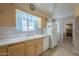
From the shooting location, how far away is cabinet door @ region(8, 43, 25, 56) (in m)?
1.55

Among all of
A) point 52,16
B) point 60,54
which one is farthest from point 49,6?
point 60,54

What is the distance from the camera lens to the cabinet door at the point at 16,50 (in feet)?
5.08

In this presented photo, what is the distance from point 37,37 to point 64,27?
1.57ft

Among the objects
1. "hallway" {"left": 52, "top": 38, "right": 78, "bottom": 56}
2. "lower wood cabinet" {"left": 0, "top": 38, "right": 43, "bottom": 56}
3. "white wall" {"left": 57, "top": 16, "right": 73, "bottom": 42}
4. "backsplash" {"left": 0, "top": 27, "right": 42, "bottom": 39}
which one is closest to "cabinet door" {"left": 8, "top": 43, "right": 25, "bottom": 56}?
"lower wood cabinet" {"left": 0, "top": 38, "right": 43, "bottom": 56}

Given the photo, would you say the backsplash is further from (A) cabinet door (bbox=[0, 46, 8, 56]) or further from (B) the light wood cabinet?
(A) cabinet door (bbox=[0, 46, 8, 56])

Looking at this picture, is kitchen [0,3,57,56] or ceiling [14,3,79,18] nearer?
ceiling [14,3,79,18]

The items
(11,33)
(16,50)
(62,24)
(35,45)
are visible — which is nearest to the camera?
(16,50)

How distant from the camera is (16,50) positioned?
166 cm

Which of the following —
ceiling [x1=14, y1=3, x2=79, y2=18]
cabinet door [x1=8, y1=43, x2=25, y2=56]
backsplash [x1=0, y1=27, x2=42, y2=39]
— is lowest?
cabinet door [x1=8, y1=43, x2=25, y2=56]

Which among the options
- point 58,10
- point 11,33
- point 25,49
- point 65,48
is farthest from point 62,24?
point 11,33

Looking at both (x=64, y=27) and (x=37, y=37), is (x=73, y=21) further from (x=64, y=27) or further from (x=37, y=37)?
(x=37, y=37)

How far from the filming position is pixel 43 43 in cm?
193

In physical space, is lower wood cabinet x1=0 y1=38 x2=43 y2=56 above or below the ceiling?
below

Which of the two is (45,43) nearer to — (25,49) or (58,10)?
(25,49)
